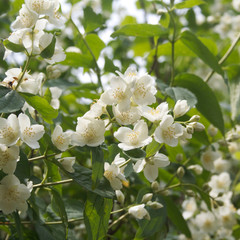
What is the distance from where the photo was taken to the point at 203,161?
160 cm

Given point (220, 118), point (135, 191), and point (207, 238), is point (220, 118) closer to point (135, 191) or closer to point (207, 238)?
point (135, 191)

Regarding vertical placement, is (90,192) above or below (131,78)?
below

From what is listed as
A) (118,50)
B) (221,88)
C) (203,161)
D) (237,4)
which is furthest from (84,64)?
(221,88)

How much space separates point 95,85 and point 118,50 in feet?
3.07

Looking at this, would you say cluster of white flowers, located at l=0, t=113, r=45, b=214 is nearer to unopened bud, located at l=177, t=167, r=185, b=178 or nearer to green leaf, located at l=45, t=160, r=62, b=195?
green leaf, located at l=45, t=160, r=62, b=195

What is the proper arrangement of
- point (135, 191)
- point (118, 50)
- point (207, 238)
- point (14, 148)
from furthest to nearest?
point (118, 50), point (207, 238), point (135, 191), point (14, 148)

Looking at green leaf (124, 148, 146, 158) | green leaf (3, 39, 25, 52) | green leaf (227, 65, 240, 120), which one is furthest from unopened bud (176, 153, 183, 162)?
green leaf (3, 39, 25, 52)

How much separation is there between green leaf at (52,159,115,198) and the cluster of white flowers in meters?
0.12

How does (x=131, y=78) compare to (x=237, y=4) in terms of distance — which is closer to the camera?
(x=131, y=78)

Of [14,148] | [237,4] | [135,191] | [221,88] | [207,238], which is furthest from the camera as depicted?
[221,88]

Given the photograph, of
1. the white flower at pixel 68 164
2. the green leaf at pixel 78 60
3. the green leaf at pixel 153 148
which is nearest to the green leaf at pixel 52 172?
the white flower at pixel 68 164

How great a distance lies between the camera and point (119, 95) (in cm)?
96

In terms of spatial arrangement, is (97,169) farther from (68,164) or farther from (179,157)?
(179,157)

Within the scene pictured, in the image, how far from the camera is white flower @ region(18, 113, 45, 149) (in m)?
0.95
